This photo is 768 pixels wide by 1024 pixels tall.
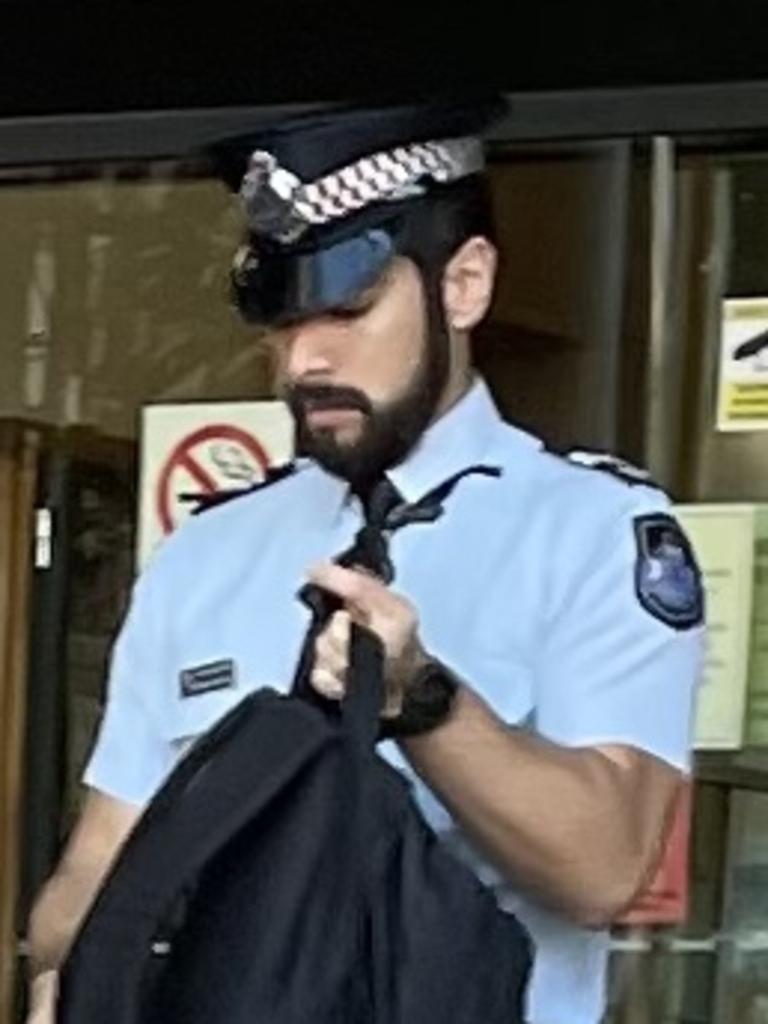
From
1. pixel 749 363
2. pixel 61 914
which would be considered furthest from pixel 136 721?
pixel 749 363

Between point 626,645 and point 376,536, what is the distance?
24 centimetres

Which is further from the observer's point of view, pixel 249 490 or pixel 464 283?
pixel 249 490

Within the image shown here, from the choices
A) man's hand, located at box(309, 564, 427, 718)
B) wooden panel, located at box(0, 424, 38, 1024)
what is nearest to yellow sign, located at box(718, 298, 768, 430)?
wooden panel, located at box(0, 424, 38, 1024)

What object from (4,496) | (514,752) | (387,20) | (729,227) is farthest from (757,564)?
(514,752)

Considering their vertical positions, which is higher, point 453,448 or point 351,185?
point 351,185

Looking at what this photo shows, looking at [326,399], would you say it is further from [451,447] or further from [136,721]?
[136,721]

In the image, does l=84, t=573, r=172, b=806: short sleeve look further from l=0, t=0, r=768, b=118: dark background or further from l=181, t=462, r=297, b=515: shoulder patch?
l=0, t=0, r=768, b=118: dark background

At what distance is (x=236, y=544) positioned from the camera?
3137 mm

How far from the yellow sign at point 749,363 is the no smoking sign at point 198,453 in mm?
588

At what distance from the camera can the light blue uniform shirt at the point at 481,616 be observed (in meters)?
2.84

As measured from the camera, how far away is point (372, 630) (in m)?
2.56

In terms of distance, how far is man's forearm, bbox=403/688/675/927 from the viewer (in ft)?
8.54

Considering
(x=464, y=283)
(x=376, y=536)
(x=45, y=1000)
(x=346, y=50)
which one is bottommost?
(x=45, y=1000)

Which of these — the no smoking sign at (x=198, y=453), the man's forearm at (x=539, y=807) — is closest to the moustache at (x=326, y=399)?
the man's forearm at (x=539, y=807)
